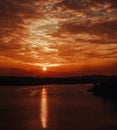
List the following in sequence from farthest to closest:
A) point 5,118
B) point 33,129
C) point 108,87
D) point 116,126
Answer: point 108,87 → point 5,118 → point 116,126 → point 33,129

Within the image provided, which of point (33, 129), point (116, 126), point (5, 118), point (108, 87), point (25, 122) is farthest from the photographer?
point (108, 87)

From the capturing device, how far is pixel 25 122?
1010 inches

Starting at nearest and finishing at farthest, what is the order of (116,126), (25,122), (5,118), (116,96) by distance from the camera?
(116,126) < (25,122) < (5,118) < (116,96)

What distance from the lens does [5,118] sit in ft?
92.8

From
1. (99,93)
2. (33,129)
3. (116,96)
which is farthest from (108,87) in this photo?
(33,129)

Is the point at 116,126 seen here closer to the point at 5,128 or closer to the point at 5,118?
the point at 5,128

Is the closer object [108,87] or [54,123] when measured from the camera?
[54,123]

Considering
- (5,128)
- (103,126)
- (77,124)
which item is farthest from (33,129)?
Result: (103,126)

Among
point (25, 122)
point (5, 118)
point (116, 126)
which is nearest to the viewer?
point (116, 126)

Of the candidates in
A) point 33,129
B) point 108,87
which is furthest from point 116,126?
point 108,87

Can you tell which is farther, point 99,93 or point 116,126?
point 99,93

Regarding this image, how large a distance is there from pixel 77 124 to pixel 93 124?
1.47 meters

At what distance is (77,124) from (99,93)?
46368mm

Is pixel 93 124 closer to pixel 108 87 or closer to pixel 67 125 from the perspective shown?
pixel 67 125
